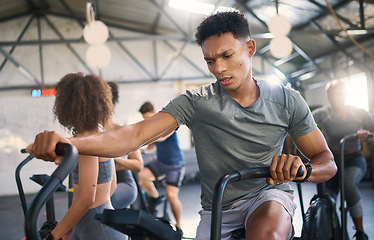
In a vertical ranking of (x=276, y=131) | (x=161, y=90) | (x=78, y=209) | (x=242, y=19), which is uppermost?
(x=161, y=90)

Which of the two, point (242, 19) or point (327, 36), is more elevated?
point (327, 36)

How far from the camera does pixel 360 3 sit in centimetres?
682

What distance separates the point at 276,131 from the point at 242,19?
1.65ft

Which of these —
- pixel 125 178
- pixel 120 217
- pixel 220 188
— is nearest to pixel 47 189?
pixel 120 217

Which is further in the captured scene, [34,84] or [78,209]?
[34,84]

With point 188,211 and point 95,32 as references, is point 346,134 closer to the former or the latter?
point 188,211

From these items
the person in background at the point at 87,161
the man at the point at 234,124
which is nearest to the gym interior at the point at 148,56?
the person in background at the point at 87,161

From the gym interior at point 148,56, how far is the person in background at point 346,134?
3619 mm

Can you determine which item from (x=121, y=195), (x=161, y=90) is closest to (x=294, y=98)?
(x=121, y=195)

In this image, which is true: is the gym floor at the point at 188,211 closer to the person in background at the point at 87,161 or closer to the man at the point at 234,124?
the person in background at the point at 87,161

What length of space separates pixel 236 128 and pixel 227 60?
0.27 metres

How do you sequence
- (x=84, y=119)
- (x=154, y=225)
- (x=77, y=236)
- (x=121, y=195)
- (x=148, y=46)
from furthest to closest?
1. (x=148, y=46)
2. (x=121, y=195)
3. (x=84, y=119)
4. (x=77, y=236)
5. (x=154, y=225)

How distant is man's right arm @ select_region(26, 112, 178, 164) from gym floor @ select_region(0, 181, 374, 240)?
8.00ft

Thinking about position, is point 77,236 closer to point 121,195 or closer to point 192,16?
point 121,195
